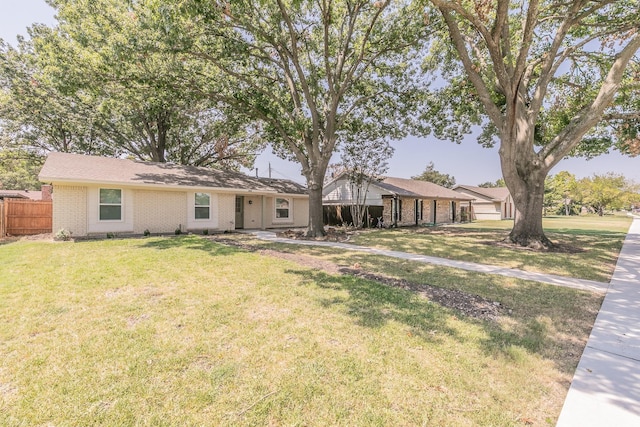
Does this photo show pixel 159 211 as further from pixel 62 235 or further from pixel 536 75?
pixel 536 75

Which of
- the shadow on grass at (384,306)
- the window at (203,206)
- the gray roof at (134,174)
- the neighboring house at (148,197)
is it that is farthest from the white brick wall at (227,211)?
the shadow on grass at (384,306)

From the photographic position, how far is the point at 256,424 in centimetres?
228

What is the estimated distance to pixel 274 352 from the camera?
331 centimetres

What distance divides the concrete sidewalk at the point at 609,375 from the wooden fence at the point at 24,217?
18.7 meters

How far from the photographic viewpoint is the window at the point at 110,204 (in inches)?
486

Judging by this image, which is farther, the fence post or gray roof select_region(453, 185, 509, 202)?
gray roof select_region(453, 185, 509, 202)

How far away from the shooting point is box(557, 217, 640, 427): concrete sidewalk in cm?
242

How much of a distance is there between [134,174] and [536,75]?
61.7 ft

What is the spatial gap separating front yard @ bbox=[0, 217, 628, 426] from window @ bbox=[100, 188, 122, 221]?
22.1ft

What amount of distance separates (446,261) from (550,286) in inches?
106

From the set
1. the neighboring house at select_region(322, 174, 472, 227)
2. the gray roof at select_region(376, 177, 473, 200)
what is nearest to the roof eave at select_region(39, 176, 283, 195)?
the neighboring house at select_region(322, 174, 472, 227)

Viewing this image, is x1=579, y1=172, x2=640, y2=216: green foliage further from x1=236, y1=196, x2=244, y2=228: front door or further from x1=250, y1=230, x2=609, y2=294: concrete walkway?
x1=236, y1=196, x2=244, y2=228: front door

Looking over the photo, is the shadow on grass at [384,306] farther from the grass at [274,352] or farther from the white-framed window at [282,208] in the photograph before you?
the white-framed window at [282,208]

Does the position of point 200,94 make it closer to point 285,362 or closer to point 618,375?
point 285,362
